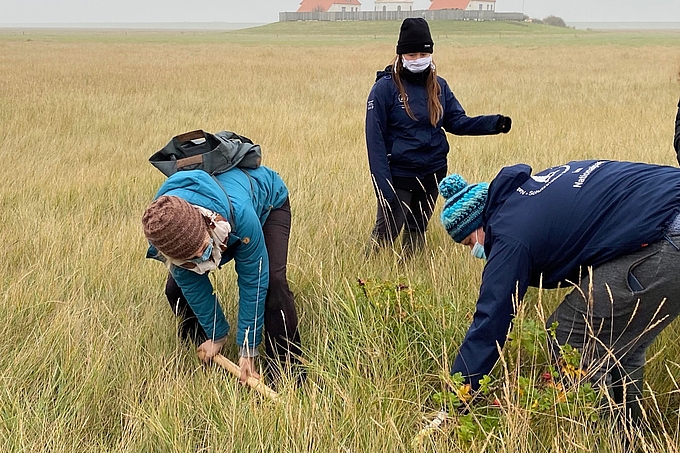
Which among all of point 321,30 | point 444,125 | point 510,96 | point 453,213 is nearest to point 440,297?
point 453,213

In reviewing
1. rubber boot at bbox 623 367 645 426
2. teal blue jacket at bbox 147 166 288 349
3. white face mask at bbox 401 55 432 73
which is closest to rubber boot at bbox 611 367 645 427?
rubber boot at bbox 623 367 645 426

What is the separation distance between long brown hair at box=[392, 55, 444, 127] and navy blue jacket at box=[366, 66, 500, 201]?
0.03 m

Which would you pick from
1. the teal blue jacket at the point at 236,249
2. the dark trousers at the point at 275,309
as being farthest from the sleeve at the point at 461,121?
the teal blue jacket at the point at 236,249

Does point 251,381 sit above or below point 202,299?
below

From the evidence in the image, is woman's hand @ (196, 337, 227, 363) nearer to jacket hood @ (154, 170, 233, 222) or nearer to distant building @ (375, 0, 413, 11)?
jacket hood @ (154, 170, 233, 222)

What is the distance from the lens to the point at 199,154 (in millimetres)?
2658

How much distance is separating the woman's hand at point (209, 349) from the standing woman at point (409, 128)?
4.34 feet

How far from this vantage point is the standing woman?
12.8ft

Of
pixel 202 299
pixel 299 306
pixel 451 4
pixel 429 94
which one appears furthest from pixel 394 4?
pixel 202 299

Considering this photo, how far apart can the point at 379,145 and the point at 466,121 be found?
651mm

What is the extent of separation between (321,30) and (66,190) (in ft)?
226

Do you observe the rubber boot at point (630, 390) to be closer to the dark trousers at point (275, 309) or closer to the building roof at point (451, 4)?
the dark trousers at point (275, 309)

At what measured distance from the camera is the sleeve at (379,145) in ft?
12.8

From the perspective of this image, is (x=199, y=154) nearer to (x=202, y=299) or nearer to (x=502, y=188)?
(x=202, y=299)
